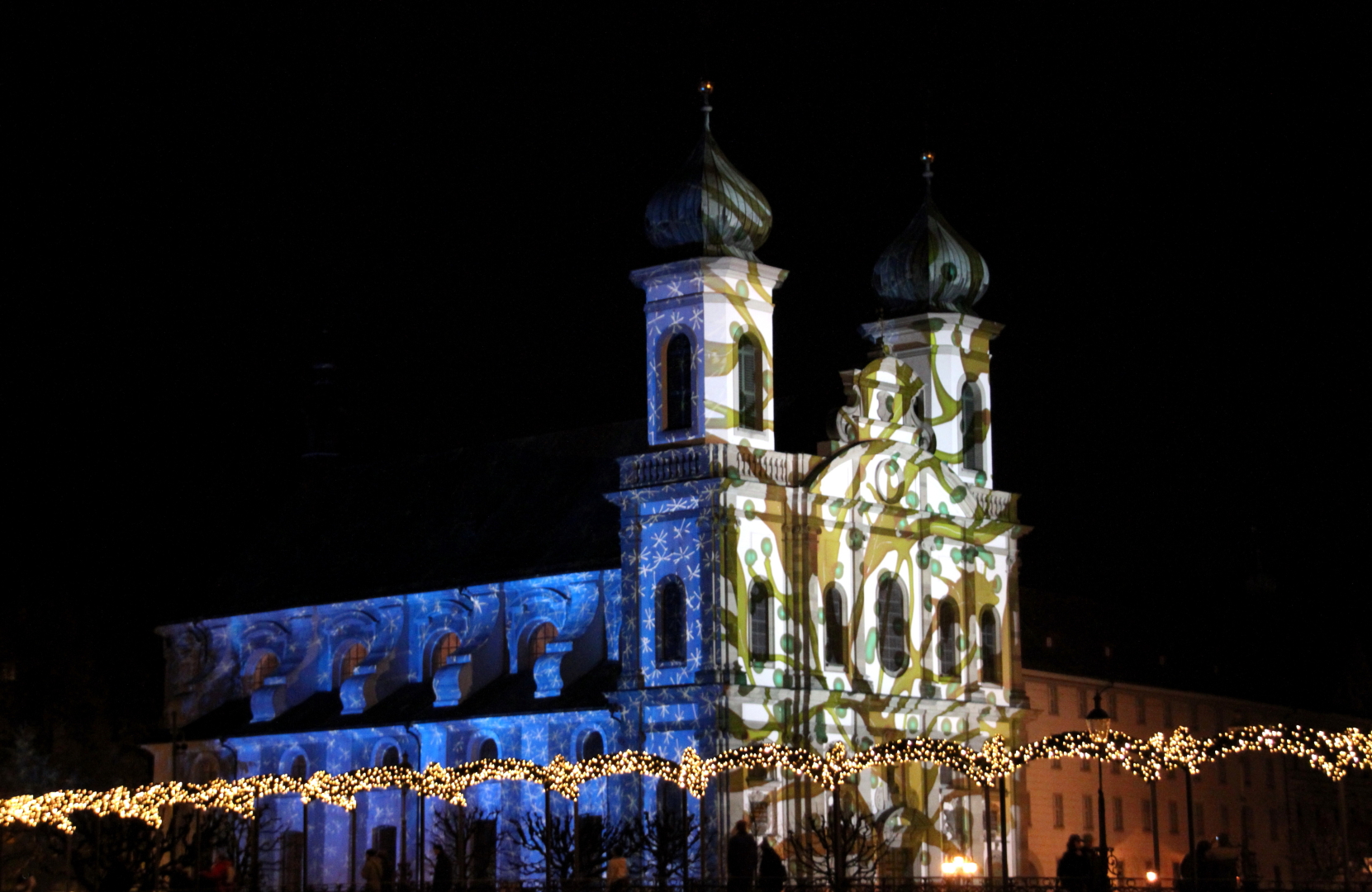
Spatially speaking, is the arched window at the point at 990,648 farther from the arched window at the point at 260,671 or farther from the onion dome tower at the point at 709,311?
the arched window at the point at 260,671

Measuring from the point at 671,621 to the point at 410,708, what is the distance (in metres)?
8.05

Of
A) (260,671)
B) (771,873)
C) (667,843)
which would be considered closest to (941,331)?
(667,843)

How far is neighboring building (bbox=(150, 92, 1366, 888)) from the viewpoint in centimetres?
5069

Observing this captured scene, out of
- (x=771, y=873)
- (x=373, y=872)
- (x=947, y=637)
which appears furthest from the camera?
(x=947, y=637)

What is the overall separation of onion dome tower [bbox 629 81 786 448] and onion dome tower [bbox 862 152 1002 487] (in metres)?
4.98

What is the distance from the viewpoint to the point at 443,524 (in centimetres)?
5969

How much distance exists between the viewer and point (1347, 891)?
34.7 m

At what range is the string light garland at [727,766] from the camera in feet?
129

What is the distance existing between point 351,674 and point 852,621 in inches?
498

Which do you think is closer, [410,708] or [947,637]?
[947,637]

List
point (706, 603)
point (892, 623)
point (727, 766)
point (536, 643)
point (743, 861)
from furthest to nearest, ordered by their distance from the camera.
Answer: point (536, 643)
point (892, 623)
point (706, 603)
point (727, 766)
point (743, 861)

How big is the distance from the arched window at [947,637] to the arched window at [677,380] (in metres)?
7.71

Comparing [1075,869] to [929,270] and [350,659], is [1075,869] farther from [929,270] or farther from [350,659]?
[350,659]

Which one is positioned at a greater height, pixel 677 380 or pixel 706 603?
pixel 677 380
